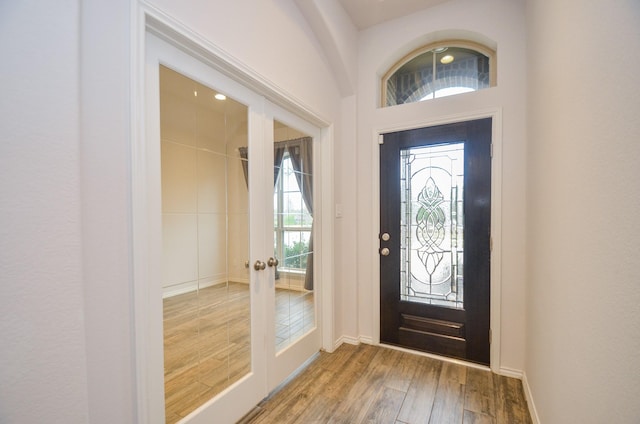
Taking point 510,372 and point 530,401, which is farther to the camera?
point 510,372

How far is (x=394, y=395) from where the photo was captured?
1891 mm

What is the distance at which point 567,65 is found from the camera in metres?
1.16

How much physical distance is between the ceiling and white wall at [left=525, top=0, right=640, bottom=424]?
1.13 metres

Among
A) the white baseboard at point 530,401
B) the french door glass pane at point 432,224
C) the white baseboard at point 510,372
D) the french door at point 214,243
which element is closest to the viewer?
the french door at point 214,243

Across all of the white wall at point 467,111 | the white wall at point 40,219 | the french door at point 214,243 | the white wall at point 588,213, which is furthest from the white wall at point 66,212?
the white wall at point 467,111

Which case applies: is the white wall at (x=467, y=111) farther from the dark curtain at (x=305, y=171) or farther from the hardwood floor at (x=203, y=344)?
the hardwood floor at (x=203, y=344)

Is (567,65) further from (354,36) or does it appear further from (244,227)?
(354,36)

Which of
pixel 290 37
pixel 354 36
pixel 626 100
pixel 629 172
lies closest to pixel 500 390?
pixel 629 172

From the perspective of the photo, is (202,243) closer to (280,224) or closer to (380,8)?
(280,224)

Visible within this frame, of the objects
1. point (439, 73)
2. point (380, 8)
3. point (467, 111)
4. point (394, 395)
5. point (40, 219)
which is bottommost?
point (394, 395)

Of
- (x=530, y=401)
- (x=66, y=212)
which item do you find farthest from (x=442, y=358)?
(x=66, y=212)

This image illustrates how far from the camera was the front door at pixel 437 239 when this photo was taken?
224 centimetres

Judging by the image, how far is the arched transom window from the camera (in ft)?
7.75

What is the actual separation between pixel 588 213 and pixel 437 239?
4.84 ft
